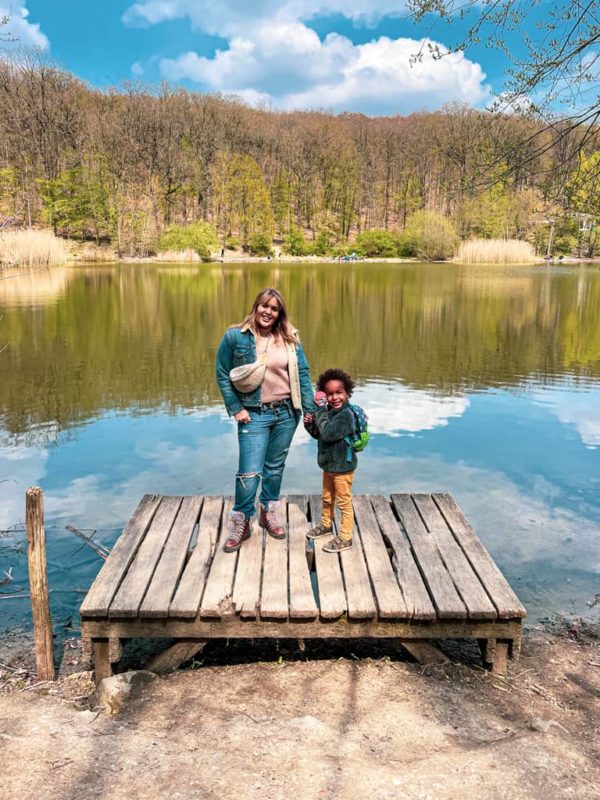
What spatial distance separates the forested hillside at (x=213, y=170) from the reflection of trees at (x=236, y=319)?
12933 mm

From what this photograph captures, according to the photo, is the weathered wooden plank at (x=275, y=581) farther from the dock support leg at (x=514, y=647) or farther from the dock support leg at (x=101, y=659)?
the dock support leg at (x=514, y=647)

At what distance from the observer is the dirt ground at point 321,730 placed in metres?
2.58

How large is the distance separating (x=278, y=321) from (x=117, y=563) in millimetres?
1854

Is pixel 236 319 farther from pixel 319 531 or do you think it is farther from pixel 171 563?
pixel 171 563

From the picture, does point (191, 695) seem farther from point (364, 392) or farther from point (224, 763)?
point (364, 392)

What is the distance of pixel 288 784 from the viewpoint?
2.59 metres

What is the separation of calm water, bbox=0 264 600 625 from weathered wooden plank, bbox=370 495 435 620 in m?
1.08

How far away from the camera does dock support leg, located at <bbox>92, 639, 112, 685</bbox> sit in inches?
145

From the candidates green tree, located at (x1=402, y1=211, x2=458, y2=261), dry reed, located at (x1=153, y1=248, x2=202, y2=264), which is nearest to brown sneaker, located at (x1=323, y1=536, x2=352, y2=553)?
dry reed, located at (x1=153, y1=248, x2=202, y2=264)

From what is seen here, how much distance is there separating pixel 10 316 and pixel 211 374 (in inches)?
354

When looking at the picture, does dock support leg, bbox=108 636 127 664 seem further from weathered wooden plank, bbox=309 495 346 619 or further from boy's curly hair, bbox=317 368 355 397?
boy's curly hair, bbox=317 368 355 397

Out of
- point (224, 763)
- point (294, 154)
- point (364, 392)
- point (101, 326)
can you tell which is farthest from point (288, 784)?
point (294, 154)

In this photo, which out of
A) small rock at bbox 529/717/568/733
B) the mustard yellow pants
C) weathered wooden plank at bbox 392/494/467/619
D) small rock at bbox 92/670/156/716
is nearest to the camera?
small rock at bbox 529/717/568/733

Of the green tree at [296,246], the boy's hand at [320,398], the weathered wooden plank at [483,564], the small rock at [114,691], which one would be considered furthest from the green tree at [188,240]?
the small rock at [114,691]
